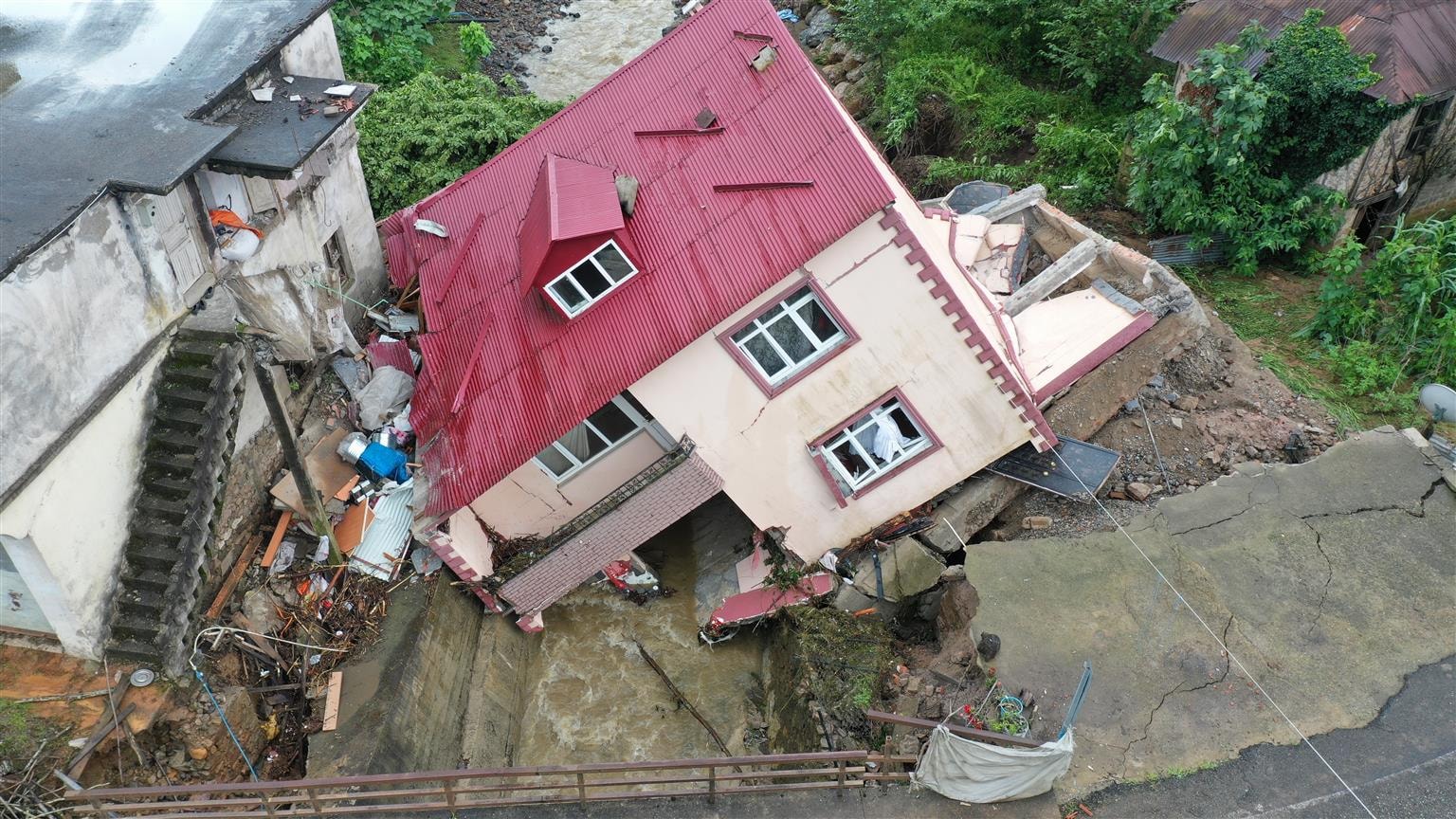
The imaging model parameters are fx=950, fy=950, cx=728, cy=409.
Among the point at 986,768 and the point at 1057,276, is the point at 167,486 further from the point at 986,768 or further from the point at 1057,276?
the point at 1057,276

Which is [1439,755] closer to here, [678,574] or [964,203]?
[678,574]

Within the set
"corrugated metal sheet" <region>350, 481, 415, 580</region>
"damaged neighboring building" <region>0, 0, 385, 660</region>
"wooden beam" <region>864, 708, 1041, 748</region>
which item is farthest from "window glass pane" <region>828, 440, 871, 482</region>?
"damaged neighboring building" <region>0, 0, 385, 660</region>

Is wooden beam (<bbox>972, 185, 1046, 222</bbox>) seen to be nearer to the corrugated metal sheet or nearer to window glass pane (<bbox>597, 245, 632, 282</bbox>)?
window glass pane (<bbox>597, 245, 632, 282</bbox>)

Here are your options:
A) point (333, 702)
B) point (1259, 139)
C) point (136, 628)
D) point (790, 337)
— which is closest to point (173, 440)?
point (136, 628)

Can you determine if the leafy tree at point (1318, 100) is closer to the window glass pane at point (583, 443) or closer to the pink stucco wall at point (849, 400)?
the pink stucco wall at point (849, 400)

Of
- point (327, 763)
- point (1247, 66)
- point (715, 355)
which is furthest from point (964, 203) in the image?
point (327, 763)
